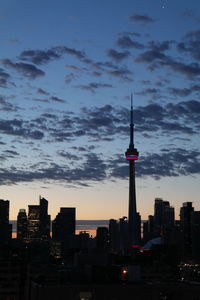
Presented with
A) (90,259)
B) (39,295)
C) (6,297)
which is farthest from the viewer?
(6,297)

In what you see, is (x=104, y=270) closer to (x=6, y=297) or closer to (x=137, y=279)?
(x=137, y=279)

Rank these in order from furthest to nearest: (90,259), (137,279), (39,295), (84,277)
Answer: (90,259) < (84,277) < (137,279) < (39,295)

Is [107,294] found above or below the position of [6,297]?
above

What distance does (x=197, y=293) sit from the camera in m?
53.4

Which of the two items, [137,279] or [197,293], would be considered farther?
[137,279]

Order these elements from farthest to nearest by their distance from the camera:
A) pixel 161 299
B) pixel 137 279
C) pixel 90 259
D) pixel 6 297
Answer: pixel 6 297
pixel 90 259
pixel 137 279
pixel 161 299

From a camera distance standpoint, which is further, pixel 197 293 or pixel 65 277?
pixel 65 277

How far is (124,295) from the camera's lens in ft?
174

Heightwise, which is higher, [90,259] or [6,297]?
[90,259]

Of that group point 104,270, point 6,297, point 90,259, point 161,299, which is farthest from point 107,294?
point 6,297

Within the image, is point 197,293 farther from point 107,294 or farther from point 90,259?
point 90,259

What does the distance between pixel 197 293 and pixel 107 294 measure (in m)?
Answer: 10.2

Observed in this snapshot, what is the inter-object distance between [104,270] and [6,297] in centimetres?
12205

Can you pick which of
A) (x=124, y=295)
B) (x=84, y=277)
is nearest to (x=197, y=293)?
(x=124, y=295)
